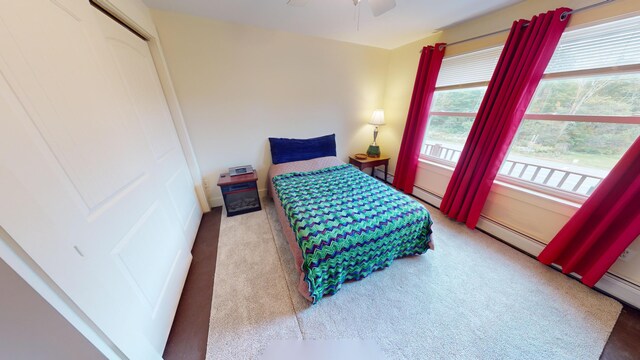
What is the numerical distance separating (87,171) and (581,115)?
329 cm

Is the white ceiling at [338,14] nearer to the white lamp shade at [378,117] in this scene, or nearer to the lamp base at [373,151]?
the white lamp shade at [378,117]

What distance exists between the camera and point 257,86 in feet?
8.04

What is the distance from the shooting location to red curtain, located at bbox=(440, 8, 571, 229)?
1.52 m

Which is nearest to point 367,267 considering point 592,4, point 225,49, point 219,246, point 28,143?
point 219,246

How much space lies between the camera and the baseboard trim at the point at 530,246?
1.36m

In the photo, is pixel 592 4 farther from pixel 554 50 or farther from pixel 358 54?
pixel 358 54

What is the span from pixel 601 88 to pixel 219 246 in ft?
11.7

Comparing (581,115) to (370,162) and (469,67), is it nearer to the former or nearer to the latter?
(469,67)

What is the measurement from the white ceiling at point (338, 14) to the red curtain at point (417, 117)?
32cm

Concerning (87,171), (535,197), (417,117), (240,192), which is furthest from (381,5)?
(240,192)

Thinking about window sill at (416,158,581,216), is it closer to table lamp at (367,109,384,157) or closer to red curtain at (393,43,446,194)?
red curtain at (393,43,446,194)

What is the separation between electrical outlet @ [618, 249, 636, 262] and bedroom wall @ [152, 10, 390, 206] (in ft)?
9.48

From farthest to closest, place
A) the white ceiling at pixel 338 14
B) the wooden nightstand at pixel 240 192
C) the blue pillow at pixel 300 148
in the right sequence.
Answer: the blue pillow at pixel 300 148 < the wooden nightstand at pixel 240 192 < the white ceiling at pixel 338 14

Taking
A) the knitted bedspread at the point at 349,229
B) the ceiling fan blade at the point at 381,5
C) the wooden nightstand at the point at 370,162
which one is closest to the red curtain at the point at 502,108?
the knitted bedspread at the point at 349,229
